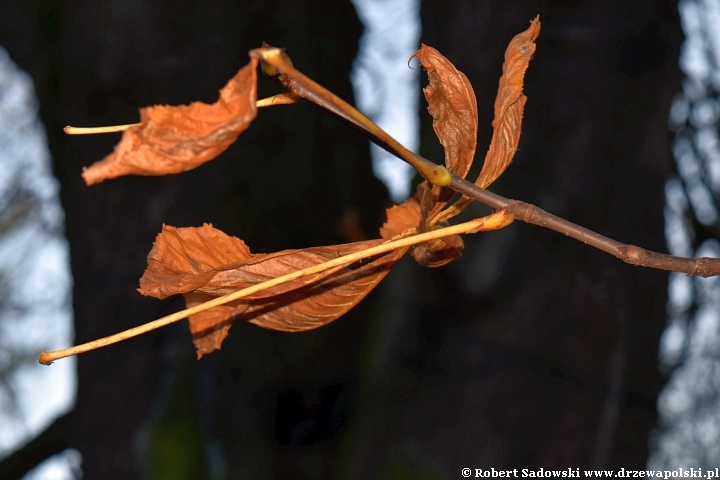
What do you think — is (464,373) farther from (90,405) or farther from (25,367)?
(25,367)

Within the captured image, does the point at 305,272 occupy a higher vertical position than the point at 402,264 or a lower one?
lower

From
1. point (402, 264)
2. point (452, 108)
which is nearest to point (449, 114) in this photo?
point (452, 108)

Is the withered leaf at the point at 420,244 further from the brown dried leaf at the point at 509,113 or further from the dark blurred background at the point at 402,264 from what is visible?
the dark blurred background at the point at 402,264

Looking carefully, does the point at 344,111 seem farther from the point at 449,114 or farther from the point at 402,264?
the point at 402,264

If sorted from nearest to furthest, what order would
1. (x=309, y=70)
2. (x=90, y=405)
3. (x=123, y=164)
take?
(x=123, y=164) → (x=90, y=405) → (x=309, y=70)

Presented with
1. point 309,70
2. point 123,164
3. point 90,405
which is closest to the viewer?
point 123,164

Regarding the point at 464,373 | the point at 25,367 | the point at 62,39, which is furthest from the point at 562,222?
the point at 25,367

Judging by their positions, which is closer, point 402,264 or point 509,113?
point 509,113
